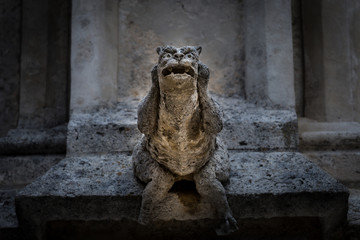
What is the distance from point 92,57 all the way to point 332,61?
1.99 metres

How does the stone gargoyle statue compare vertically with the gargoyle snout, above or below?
below

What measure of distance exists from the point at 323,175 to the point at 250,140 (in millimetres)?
528

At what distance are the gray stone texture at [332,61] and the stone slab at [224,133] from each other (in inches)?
24.3

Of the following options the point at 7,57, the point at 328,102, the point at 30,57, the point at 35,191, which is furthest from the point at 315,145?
the point at 7,57

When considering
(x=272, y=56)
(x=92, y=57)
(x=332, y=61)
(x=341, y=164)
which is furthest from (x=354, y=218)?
(x=92, y=57)

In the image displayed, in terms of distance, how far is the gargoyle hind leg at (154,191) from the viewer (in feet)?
4.90

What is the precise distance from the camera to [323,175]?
168cm

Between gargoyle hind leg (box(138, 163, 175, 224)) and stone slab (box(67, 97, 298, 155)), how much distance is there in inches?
22.0

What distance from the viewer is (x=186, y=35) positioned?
248 cm

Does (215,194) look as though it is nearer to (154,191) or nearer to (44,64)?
(154,191)

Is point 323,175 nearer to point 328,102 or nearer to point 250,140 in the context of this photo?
point 250,140

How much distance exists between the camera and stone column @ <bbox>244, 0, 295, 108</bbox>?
7.48ft

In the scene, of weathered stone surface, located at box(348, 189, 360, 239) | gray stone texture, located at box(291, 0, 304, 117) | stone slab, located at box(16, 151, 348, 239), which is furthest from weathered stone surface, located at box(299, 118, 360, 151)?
stone slab, located at box(16, 151, 348, 239)

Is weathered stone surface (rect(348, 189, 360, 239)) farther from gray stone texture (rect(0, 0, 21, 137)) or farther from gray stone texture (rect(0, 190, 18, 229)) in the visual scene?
gray stone texture (rect(0, 0, 21, 137))
